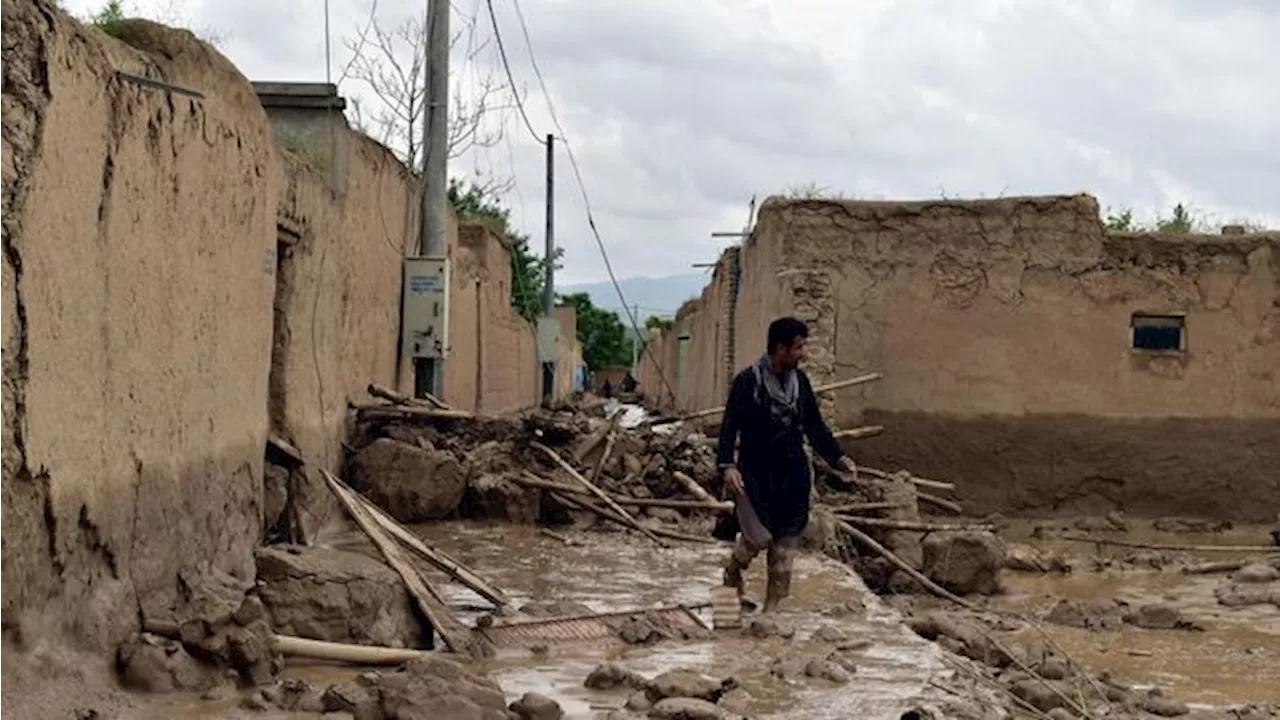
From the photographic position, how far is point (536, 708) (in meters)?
5.07

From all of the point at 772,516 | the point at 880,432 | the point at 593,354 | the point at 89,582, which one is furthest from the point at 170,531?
the point at 593,354

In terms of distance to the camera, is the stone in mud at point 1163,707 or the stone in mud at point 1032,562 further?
the stone in mud at point 1032,562

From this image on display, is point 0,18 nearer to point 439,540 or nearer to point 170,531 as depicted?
point 170,531

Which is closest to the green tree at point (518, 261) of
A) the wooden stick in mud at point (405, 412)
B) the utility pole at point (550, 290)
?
the utility pole at point (550, 290)

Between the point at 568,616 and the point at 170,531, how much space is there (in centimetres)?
183

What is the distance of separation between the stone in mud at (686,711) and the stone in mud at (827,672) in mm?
835

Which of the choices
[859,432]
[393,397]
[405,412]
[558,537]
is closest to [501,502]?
[558,537]

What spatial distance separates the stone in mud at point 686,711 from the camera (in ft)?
16.9

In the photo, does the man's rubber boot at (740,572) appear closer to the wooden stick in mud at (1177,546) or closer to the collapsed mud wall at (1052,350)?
the wooden stick in mud at (1177,546)

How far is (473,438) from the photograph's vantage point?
12.1 metres

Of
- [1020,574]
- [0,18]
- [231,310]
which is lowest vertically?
[1020,574]

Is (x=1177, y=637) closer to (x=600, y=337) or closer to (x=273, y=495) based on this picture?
(x=273, y=495)

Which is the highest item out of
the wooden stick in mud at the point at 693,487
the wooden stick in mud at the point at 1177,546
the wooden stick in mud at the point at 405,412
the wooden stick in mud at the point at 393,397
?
the wooden stick in mud at the point at 393,397

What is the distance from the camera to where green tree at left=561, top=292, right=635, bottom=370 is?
209 ft
